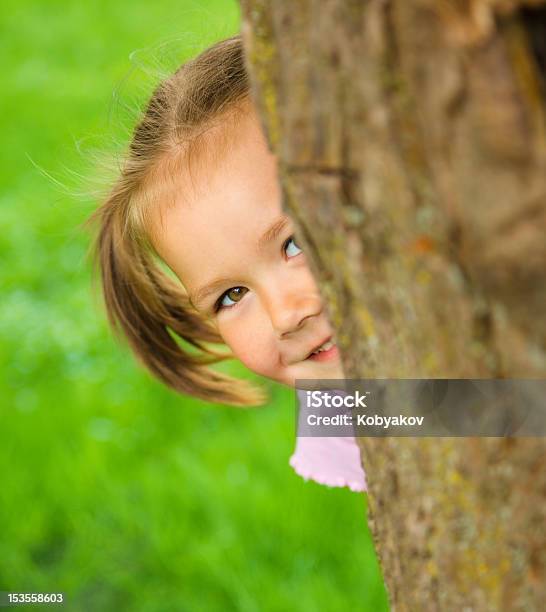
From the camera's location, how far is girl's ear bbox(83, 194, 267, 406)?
2.09 meters

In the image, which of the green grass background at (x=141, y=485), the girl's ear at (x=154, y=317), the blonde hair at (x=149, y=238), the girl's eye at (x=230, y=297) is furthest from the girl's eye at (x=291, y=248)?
the green grass background at (x=141, y=485)

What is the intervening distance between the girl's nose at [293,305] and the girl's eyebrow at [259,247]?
9cm

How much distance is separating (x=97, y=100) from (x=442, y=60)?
21.9 ft

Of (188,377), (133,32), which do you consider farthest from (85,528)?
(133,32)

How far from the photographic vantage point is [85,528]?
3135 millimetres

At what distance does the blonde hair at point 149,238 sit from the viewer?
174 centimetres

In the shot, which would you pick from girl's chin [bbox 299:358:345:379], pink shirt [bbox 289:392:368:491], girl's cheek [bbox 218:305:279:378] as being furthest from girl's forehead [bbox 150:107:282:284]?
pink shirt [bbox 289:392:368:491]

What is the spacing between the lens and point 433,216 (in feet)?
2.53

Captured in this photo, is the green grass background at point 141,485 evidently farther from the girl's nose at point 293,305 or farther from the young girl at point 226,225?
the girl's nose at point 293,305

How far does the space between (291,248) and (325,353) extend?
0.22 metres

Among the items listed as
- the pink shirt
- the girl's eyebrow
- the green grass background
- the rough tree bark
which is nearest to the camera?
the rough tree bark

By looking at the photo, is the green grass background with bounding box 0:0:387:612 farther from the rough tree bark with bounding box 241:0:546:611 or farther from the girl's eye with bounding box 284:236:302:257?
the rough tree bark with bounding box 241:0:546:611

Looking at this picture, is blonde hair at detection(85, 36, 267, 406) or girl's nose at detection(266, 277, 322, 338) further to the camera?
blonde hair at detection(85, 36, 267, 406)

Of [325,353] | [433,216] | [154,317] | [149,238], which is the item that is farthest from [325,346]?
[433,216]
